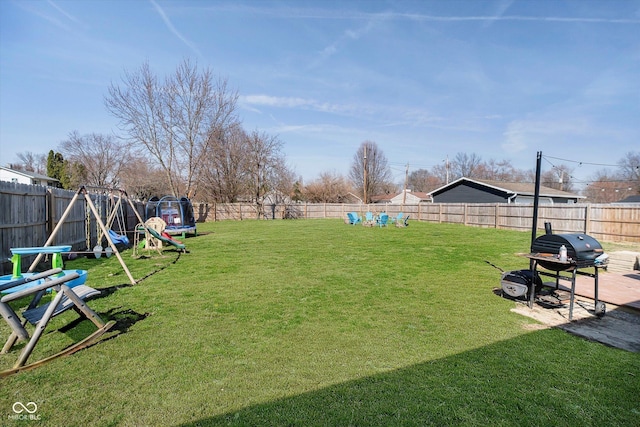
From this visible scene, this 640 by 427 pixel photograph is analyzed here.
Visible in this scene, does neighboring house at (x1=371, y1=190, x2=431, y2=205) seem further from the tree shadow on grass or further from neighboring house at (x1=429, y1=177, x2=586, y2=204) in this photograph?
the tree shadow on grass

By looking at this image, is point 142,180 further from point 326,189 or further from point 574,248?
point 574,248

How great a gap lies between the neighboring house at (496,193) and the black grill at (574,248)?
21.0 metres

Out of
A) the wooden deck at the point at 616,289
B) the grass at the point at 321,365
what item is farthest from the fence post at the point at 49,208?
the wooden deck at the point at 616,289

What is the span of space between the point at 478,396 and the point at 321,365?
3.93 feet

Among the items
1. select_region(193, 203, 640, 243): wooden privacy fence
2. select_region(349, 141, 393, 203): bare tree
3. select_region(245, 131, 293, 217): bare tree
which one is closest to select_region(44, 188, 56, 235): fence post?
select_region(193, 203, 640, 243): wooden privacy fence

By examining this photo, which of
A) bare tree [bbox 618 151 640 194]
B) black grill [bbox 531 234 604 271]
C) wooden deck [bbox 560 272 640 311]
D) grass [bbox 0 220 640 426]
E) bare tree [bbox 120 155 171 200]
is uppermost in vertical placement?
bare tree [bbox 618 151 640 194]

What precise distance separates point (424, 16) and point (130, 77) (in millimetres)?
20093

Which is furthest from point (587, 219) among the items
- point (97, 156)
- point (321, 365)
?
point (97, 156)

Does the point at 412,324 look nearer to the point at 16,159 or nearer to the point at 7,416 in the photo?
the point at 7,416

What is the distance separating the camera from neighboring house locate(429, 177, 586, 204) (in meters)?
23.4

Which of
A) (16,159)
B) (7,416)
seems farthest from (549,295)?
(16,159)

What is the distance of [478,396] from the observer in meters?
2.28

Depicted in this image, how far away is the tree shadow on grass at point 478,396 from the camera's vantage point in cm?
203

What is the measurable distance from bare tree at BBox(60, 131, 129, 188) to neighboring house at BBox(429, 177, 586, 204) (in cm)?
3638
